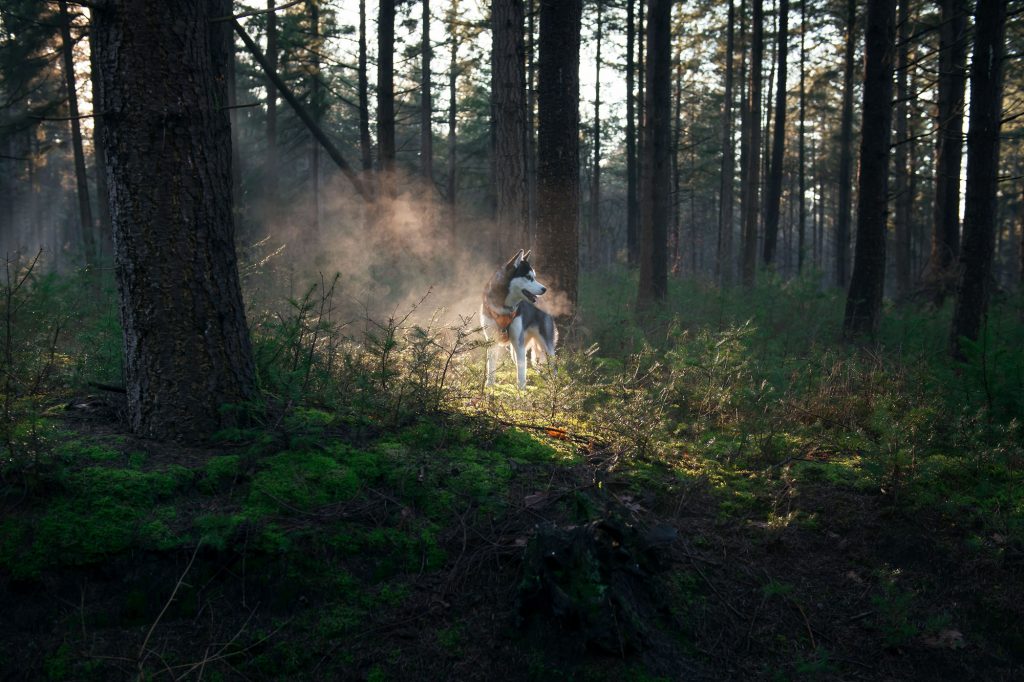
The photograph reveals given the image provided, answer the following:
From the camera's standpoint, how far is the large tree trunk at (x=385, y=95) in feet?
58.2

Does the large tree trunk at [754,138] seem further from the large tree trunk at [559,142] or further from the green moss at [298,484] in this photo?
the green moss at [298,484]

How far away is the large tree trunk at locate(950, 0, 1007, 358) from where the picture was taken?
9.34 m

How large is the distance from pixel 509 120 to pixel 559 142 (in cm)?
125

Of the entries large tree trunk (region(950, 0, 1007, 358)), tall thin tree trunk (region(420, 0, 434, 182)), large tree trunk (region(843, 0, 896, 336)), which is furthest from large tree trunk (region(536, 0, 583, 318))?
tall thin tree trunk (region(420, 0, 434, 182))

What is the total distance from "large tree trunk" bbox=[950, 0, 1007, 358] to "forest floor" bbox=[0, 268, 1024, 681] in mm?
4365

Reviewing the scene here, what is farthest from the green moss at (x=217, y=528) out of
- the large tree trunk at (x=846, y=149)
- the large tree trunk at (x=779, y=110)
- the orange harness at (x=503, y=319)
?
the large tree trunk at (x=846, y=149)

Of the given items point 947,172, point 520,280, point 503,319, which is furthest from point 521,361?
point 947,172

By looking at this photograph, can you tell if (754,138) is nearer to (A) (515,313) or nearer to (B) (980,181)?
(B) (980,181)

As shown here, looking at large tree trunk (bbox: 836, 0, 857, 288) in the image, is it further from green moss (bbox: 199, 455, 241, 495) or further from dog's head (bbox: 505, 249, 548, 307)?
green moss (bbox: 199, 455, 241, 495)

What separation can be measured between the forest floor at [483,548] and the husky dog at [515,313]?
248cm

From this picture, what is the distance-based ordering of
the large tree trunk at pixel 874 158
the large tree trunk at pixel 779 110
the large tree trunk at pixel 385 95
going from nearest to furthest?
the large tree trunk at pixel 874 158 → the large tree trunk at pixel 385 95 → the large tree trunk at pixel 779 110

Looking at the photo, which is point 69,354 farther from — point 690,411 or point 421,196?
point 421,196

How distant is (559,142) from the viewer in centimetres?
961

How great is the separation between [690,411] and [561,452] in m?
2.36
